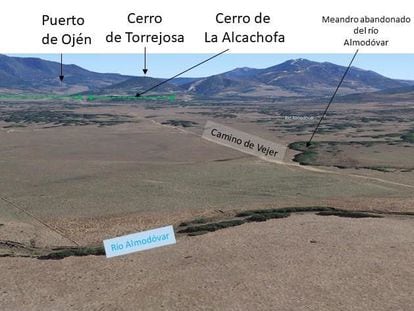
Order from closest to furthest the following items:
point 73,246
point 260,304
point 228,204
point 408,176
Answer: point 260,304
point 73,246
point 228,204
point 408,176

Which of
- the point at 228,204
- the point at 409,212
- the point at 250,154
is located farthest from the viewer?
the point at 250,154

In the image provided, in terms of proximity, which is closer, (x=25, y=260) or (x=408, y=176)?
(x=25, y=260)

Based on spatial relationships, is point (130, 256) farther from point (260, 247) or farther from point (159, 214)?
point (159, 214)

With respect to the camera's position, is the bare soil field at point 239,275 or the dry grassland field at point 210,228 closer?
the bare soil field at point 239,275

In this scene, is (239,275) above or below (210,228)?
above

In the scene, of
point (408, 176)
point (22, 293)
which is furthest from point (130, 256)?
point (408, 176)

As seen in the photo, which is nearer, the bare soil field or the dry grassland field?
the bare soil field

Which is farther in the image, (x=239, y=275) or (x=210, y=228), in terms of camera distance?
(x=210, y=228)
